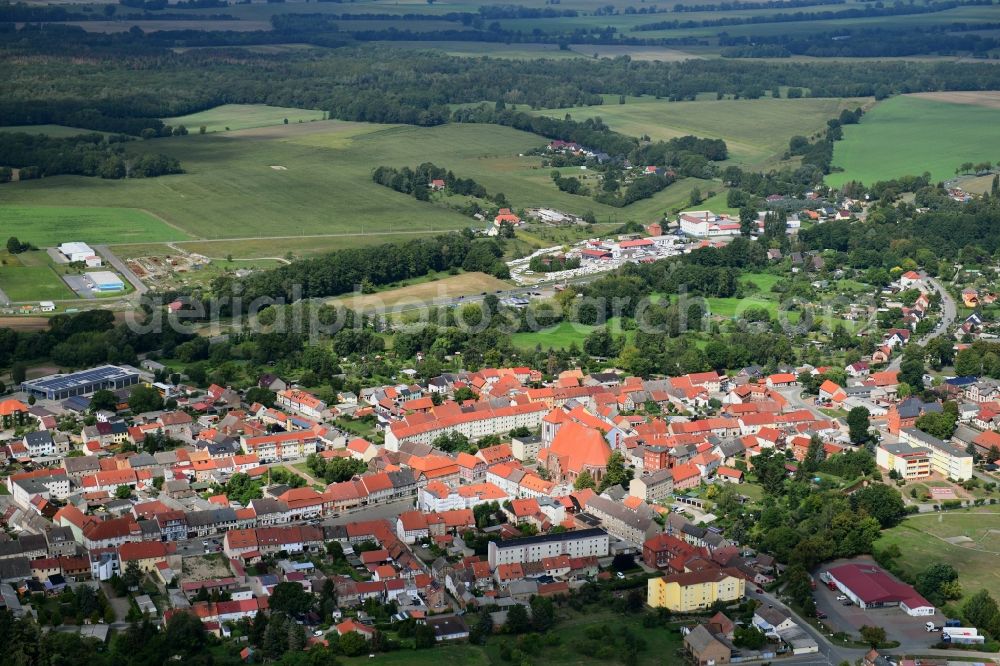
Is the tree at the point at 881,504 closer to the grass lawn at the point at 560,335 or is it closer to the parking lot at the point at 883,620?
the parking lot at the point at 883,620

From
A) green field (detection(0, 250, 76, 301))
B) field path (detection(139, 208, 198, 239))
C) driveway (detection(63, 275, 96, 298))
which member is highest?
green field (detection(0, 250, 76, 301))

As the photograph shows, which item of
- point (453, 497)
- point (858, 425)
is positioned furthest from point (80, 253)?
point (858, 425)

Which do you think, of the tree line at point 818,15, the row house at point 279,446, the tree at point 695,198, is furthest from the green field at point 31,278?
the tree line at point 818,15

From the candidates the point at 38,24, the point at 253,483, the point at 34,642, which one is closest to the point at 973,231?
the point at 253,483

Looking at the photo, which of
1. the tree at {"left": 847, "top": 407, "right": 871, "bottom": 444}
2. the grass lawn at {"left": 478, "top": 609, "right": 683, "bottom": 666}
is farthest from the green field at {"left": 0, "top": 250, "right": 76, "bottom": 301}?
the grass lawn at {"left": 478, "top": 609, "right": 683, "bottom": 666}

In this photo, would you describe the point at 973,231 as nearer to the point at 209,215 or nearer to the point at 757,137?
the point at 757,137

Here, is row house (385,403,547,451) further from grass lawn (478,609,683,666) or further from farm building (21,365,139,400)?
grass lawn (478,609,683,666)

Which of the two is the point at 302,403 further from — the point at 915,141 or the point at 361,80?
the point at 361,80
